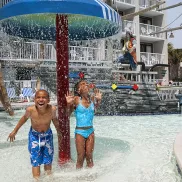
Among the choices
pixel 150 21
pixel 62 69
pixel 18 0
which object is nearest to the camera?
pixel 18 0

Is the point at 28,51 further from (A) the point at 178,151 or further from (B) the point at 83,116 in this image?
(A) the point at 178,151

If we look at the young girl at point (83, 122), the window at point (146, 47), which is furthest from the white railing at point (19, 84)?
the window at point (146, 47)

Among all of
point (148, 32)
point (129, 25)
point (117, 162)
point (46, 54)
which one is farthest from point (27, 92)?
point (148, 32)

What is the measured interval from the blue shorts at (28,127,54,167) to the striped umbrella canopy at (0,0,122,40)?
1.45m

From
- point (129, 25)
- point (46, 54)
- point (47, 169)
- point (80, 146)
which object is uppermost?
point (129, 25)

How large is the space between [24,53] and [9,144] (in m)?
10.2

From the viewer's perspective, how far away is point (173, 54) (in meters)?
40.7

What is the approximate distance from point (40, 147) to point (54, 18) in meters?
2.39

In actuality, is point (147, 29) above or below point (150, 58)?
above

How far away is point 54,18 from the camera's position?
4.98 meters

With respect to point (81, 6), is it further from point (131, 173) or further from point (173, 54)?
point (173, 54)

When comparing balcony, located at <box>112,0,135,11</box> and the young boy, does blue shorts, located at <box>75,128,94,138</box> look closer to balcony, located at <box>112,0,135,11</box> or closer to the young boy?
the young boy

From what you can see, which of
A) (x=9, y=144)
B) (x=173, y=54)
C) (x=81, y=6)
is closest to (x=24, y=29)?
(x=81, y=6)

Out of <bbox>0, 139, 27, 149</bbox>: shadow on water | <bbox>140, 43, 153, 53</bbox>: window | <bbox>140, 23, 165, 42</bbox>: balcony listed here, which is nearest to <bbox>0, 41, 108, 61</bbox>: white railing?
<bbox>0, 139, 27, 149</bbox>: shadow on water
